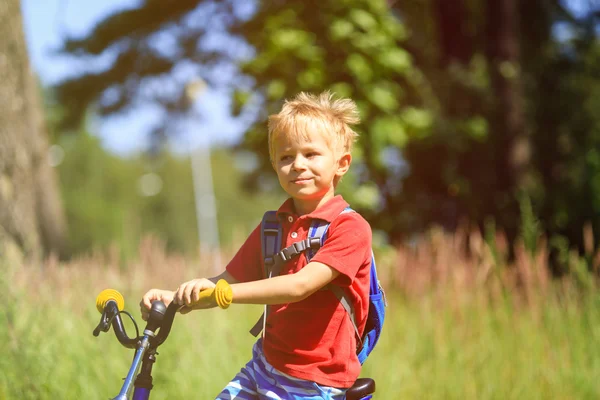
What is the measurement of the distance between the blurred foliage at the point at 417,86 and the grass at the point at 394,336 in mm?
2163

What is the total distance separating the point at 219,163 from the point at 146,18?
2481 inches

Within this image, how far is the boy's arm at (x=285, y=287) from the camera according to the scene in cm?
214

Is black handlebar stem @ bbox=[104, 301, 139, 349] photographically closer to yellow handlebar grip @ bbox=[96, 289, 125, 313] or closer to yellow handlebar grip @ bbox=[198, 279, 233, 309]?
yellow handlebar grip @ bbox=[96, 289, 125, 313]

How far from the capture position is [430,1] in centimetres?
1074

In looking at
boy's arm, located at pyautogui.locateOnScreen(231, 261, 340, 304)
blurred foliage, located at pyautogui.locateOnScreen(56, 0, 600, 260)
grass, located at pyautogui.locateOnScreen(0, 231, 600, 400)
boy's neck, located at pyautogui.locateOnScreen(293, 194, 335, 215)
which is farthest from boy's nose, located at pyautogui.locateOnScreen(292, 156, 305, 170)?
A: blurred foliage, located at pyautogui.locateOnScreen(56, 0, 600, 260)

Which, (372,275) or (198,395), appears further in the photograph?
(198,395)

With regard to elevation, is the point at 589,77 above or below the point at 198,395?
above

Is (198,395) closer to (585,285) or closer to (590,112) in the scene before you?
(585,285)

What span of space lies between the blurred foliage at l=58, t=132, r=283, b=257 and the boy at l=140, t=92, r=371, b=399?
29.1 m

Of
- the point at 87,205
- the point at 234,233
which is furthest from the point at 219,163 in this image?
the point at 234,233

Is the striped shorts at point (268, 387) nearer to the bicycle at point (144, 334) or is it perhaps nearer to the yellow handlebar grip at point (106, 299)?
the bicycle at point (144, 334)

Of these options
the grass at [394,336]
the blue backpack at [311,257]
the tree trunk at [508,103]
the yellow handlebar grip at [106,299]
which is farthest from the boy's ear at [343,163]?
the tree trunk at [508,103]

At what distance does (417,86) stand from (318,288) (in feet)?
22.6

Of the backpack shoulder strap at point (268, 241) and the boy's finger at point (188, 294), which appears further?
the backpack shoulder strap at point (268, 241)
